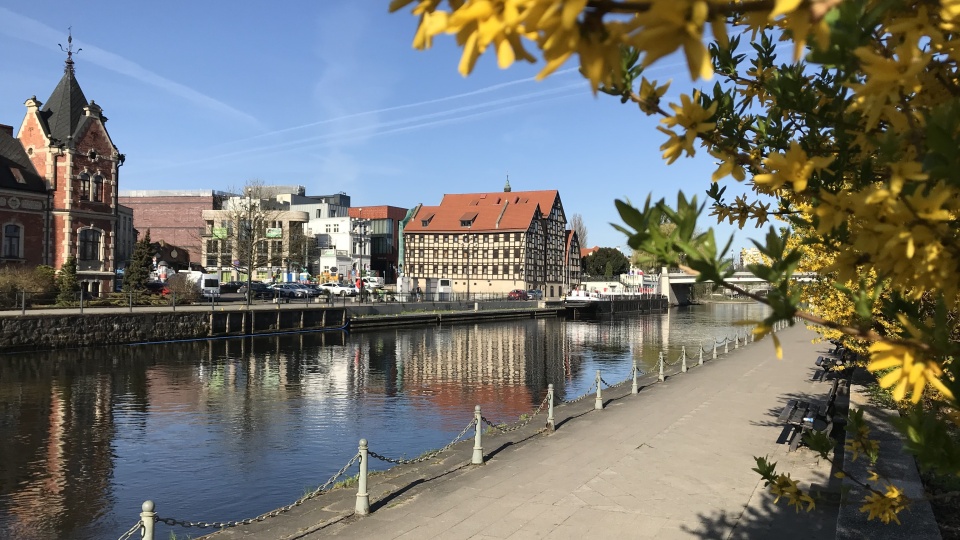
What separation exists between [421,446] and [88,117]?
40682 millimetres

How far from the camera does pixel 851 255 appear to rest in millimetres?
2400

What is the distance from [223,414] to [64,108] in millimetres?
36539

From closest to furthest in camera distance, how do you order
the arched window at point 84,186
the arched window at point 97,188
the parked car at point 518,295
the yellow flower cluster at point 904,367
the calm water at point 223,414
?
the yellow flower cluster at point 904,367 → the calm water at point 223,414 → the arched window at point 84,186 → the arched window at point 97,188 → the parked car at point 518,295

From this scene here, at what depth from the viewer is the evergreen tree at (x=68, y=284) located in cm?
3684

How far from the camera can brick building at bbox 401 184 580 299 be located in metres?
85.2

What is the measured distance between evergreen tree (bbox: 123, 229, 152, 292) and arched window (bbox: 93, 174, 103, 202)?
5.72 meters

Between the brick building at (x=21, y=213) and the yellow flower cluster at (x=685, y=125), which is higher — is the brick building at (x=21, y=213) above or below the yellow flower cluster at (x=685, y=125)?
above

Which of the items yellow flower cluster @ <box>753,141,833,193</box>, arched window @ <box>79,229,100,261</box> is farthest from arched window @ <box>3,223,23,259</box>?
yellow flower cluster @ <box>753,141,833,193</box>

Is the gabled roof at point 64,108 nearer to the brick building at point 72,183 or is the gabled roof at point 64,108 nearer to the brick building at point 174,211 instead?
the brick building at point 72,183

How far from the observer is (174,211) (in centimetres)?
10138

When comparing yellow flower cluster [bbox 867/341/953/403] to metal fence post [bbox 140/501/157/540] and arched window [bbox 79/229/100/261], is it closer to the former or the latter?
metal fence post [bbox 140/501/157/540]

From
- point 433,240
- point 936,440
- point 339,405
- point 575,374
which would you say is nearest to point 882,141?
point 936,440

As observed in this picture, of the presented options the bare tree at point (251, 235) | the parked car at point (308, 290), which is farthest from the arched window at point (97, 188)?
the parked car at point (308, 290)

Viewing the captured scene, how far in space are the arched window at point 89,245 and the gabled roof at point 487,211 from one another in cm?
4756
